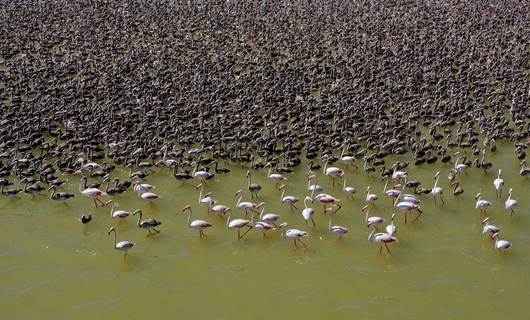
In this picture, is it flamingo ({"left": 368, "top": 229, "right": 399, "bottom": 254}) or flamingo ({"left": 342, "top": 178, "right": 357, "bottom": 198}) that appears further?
flamingo ({"left": 342, "top": 178, "right": 357, "bottom": 198})

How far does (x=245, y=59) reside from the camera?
3528cm

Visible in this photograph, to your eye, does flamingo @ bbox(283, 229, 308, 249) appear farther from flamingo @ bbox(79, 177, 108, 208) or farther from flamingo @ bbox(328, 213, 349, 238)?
flamingo @ bbox(79, 177, 108, 208)

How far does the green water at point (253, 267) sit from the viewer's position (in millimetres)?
16844

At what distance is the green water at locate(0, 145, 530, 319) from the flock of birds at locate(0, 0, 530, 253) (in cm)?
49

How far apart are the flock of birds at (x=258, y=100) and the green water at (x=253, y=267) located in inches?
19.4

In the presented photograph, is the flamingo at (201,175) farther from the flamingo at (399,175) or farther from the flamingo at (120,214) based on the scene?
the flamingo at (399,175)

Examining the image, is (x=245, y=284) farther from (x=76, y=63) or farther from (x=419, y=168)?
(x=76, y=63)

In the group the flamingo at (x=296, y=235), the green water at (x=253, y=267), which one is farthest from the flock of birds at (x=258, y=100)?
the green water at (x=253, y=267)

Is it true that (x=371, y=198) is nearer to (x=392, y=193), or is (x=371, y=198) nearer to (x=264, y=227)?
(x=392, y=193)

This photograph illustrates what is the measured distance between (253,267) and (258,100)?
12477 millimetres

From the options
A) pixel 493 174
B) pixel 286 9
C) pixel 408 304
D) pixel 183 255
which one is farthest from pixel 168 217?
pixel 286 9

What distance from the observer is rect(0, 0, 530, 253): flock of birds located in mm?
22984

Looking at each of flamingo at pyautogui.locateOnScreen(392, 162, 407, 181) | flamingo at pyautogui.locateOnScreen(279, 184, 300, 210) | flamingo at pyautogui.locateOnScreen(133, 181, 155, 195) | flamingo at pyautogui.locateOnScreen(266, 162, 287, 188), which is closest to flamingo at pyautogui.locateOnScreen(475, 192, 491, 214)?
flamingo at pyautogui.locateOnScreen(392, 162, 407, 181)

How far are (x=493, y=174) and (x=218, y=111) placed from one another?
12081mm
